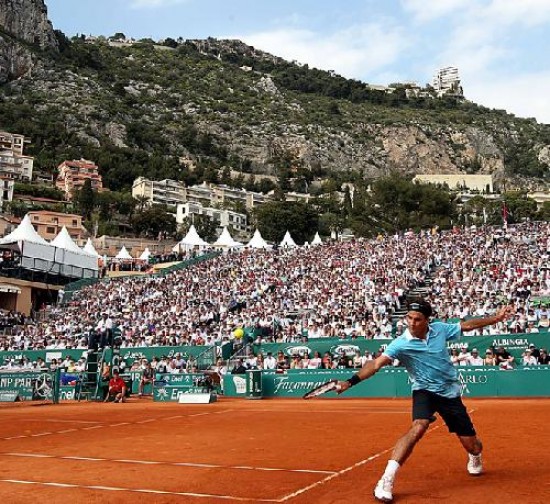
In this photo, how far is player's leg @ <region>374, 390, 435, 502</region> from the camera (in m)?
5.52

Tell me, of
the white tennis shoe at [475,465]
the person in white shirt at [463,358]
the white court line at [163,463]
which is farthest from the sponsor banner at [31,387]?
the white tennis shoe at [475,465]

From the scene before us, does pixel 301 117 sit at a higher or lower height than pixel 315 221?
higher

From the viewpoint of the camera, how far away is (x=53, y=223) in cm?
10344

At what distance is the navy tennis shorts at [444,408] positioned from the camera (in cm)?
602

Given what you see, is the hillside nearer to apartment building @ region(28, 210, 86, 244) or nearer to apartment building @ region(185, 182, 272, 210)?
apartment building @ region(185, 182, 272, 210)

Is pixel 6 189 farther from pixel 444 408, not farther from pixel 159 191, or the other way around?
pixel 444 408

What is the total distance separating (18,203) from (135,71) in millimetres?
95136

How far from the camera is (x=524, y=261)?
32.5 m

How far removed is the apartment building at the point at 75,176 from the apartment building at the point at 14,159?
6259mm

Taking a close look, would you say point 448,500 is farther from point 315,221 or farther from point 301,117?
point 301,117

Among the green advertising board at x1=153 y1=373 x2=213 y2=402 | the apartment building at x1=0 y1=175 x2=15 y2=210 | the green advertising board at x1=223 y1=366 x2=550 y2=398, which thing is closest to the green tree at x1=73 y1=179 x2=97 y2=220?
the apartment building at x1=0 y1=175 x2=15 y2=210

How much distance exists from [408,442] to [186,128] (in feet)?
547

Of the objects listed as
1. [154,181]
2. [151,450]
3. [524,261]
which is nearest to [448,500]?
[151,450]

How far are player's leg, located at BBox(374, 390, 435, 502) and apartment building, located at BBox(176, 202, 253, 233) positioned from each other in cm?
12136
